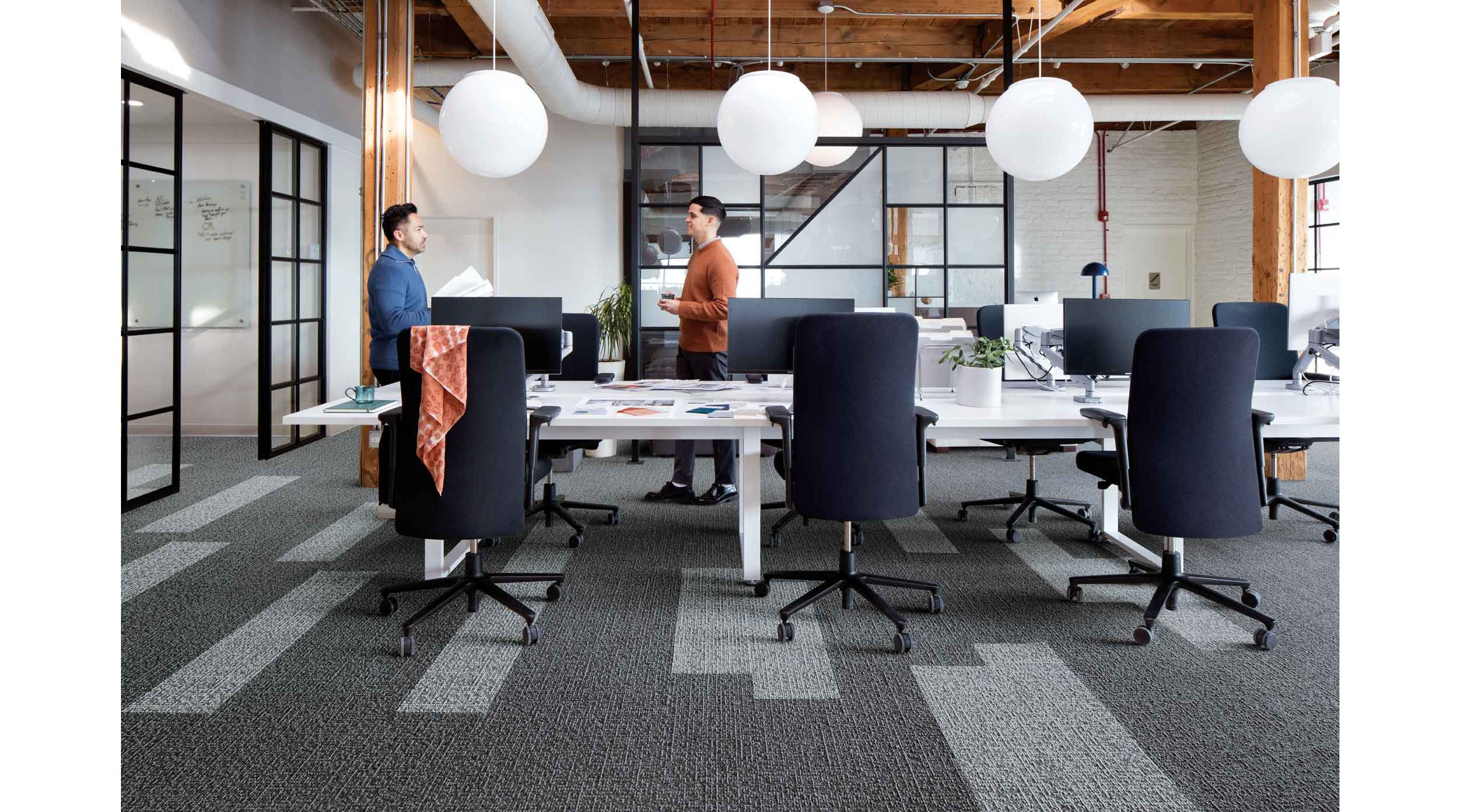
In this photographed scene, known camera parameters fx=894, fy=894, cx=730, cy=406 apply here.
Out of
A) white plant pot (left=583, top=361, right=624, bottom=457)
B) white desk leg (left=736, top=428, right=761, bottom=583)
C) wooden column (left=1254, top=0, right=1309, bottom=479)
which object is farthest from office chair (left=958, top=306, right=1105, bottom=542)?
white plant pot (left=583, top=361, right=624, bottom=457)

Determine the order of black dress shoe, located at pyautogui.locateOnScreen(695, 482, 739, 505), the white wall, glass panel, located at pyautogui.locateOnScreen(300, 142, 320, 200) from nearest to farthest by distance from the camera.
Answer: black dress shoe, located at pyautogui.locateOnScreen(695, 482, 739, 505) → glass panel, located at pyautogui.locateOnScreen(300, 142, 320, 200) → the white wall

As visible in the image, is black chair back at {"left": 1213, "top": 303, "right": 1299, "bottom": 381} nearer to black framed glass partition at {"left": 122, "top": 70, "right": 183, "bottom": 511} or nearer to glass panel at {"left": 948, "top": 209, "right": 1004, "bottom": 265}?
glass panel at {"left": 948, "top": 209, "right": 1004, "bottom": 265}

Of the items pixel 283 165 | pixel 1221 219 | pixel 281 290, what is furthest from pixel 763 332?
pixel 1221 219

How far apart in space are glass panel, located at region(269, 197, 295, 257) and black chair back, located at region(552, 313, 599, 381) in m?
2.87

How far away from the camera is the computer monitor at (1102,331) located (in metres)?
3.82

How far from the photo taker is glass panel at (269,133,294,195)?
6.33 m

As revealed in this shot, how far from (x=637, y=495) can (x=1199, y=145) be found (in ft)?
32.3

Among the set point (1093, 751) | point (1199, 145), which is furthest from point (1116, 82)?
point (1093, 751)

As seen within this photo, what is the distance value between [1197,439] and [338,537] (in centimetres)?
366

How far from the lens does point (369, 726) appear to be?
2.31 metres

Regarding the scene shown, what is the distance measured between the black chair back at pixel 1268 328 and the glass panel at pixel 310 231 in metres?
6.20

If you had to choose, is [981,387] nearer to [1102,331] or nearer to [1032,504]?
[1102,331]

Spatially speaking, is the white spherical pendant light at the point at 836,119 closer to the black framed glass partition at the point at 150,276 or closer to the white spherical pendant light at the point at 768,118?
the white spherical pendant light at the point at 768,118
